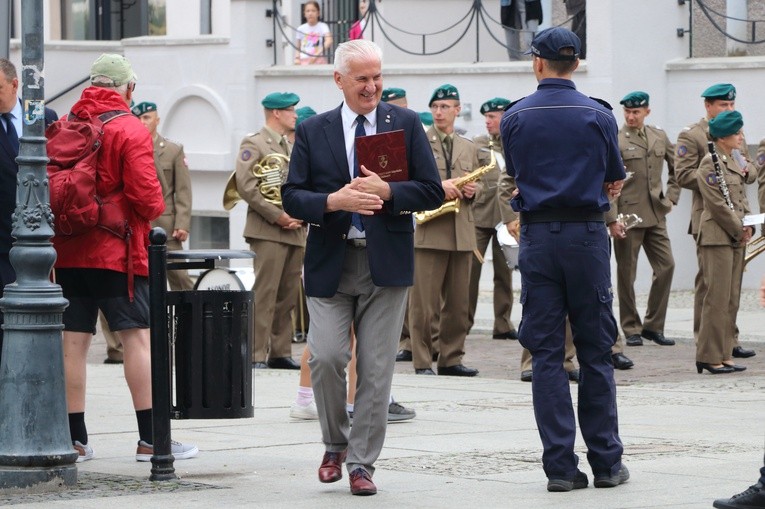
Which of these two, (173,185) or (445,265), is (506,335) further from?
(173,185)

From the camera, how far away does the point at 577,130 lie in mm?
7465

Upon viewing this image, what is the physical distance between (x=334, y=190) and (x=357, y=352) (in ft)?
2.43

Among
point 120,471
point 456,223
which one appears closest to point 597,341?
point 120,471

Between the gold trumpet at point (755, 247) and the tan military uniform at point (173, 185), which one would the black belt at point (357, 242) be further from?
the tan military uniform at point (173, 185)

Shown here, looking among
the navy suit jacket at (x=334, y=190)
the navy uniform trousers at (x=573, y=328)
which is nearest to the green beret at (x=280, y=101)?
the navy suit jacket at (x=334, y=190)

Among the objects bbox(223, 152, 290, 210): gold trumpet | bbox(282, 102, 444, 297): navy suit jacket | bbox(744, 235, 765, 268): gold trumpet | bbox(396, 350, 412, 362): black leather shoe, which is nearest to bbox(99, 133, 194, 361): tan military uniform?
bbox(223, 152, 290, 210): gold trumpet

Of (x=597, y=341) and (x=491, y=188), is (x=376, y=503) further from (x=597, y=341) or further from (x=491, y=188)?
(x=491, y=188)

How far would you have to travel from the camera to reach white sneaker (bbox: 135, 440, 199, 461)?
847 centimetres

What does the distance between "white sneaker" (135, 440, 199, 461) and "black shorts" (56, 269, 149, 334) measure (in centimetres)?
61

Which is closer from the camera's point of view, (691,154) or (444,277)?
(444,277)

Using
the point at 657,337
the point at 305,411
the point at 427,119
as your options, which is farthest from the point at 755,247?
the point at 305,411

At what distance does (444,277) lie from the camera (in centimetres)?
1321

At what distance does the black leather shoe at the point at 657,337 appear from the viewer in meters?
15.2

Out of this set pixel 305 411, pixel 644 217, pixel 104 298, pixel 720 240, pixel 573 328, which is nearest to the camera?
pixel 573 328
